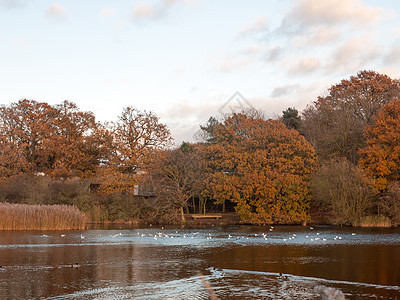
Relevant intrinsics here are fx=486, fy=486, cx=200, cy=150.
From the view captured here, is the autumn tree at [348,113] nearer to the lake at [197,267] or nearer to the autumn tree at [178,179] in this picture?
the autumn tree at [178,179]

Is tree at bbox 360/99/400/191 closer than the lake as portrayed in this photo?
No

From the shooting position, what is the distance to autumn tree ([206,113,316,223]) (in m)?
44.3

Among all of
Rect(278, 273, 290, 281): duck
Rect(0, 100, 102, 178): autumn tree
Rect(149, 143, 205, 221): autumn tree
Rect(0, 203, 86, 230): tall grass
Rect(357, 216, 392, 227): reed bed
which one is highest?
Rect(0, 100, 102, 178): autumn tree

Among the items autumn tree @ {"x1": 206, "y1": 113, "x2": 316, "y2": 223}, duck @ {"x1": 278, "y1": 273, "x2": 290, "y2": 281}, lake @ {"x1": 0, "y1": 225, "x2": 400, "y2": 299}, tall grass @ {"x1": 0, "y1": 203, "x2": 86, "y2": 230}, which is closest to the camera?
lake @ {"x1": 0, "y1": 225, "x2": 400, "y2": 299}

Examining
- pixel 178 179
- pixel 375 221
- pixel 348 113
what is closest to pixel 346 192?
pixel 375 221

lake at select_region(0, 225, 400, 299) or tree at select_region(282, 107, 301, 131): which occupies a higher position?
tree at select_region(282, 107, 301, 131)

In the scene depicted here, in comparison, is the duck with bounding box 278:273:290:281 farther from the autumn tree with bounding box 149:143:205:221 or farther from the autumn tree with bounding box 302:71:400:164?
the autumn tree with bounding box 302:71:400:164

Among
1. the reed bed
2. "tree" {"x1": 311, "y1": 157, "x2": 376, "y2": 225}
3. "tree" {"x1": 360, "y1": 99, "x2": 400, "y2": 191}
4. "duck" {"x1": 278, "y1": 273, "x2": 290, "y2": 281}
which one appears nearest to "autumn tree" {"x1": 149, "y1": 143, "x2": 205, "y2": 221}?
"tree" {"x1": 311, "y1": 157, "x2": 376, "y2": 225}

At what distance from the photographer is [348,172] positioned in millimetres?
41500

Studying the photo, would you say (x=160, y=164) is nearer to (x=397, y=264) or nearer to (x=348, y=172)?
(x=348, y=172)

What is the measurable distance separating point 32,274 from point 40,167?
137 feet

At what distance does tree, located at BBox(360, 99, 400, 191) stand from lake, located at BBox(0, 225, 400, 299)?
42.2 ft

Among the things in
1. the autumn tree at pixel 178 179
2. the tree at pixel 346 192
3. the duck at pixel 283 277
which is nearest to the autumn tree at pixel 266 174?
the autumn tree at pixel 178 179

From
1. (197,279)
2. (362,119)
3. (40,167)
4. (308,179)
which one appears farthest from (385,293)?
(40,167)
